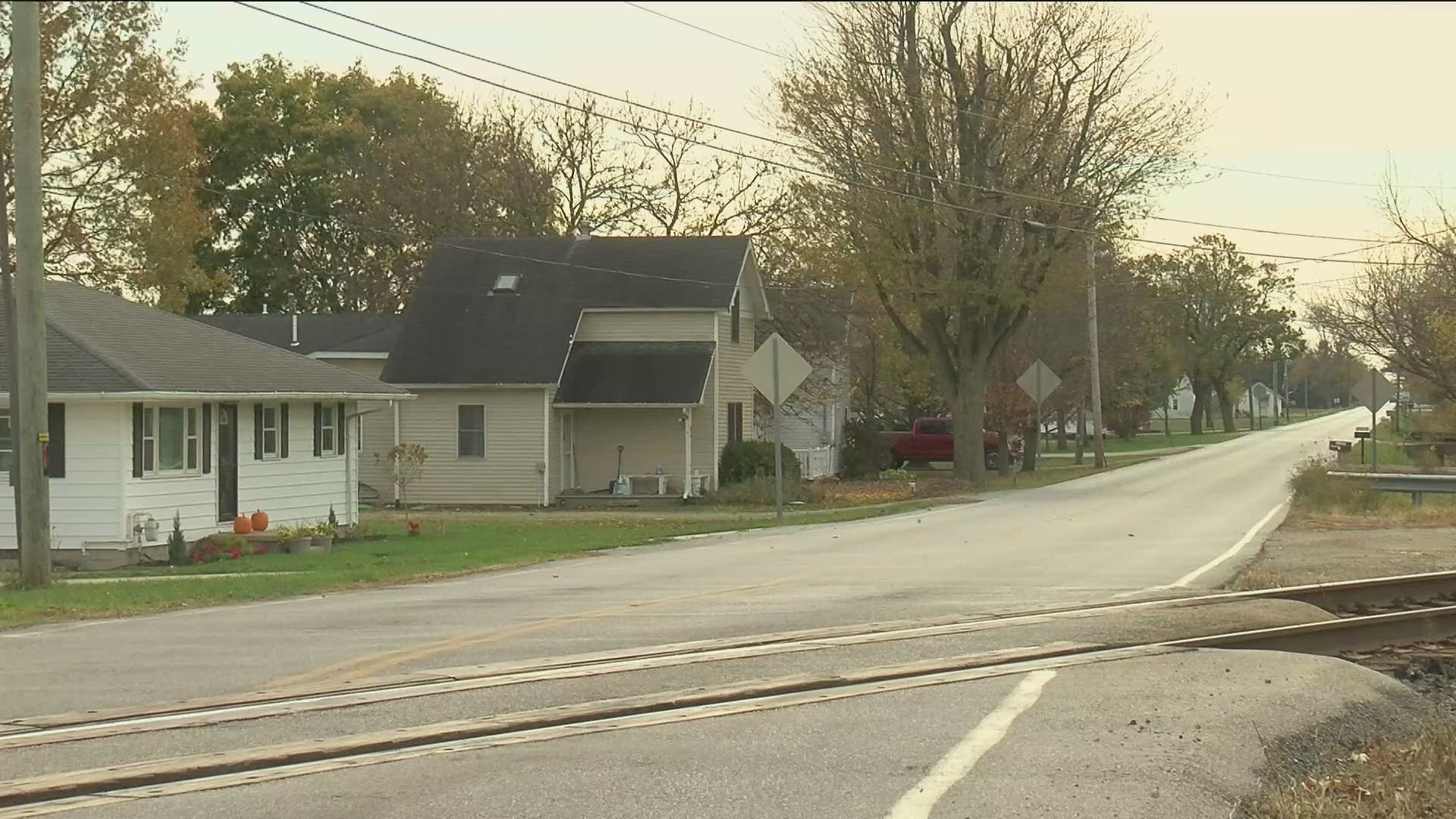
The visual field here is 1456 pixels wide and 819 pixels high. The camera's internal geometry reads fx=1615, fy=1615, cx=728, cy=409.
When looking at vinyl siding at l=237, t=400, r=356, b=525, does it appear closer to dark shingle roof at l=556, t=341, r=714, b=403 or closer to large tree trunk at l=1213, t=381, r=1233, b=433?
dark shingle roof at l=556, t=341, r=714, b=403

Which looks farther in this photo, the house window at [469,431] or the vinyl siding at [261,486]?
the house window at [469,431]

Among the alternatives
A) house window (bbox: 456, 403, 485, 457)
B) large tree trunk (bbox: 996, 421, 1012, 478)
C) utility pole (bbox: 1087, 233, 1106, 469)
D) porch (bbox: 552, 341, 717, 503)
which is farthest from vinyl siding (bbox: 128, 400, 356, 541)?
large tree trunk (bbox: 996, 421, 1012, 478)

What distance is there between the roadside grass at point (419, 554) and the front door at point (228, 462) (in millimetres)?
1973

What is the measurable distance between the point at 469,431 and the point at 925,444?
21.1 metres

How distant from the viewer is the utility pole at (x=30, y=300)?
17.0 meters

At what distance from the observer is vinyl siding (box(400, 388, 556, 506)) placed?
3975 centimetres

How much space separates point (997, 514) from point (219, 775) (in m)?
23.6

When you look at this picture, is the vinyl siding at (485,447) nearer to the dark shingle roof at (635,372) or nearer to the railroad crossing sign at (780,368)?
the dark shingle roof at (635,372)

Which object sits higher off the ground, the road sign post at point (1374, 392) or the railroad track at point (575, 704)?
the road sign post at point (1374, 392)

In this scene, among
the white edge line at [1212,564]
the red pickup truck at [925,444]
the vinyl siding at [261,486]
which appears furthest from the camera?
the red pickup truck at [925,444]

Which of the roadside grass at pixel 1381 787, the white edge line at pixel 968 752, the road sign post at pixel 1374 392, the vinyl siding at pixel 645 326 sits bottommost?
the roadside grass at pixel 1381 787

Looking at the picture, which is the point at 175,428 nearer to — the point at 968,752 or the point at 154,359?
the point at 154,359

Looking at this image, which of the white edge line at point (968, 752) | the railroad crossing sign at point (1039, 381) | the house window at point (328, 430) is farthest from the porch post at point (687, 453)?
the white edge line at point (968, 752)

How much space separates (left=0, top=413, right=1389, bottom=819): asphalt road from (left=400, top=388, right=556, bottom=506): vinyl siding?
614 inches
